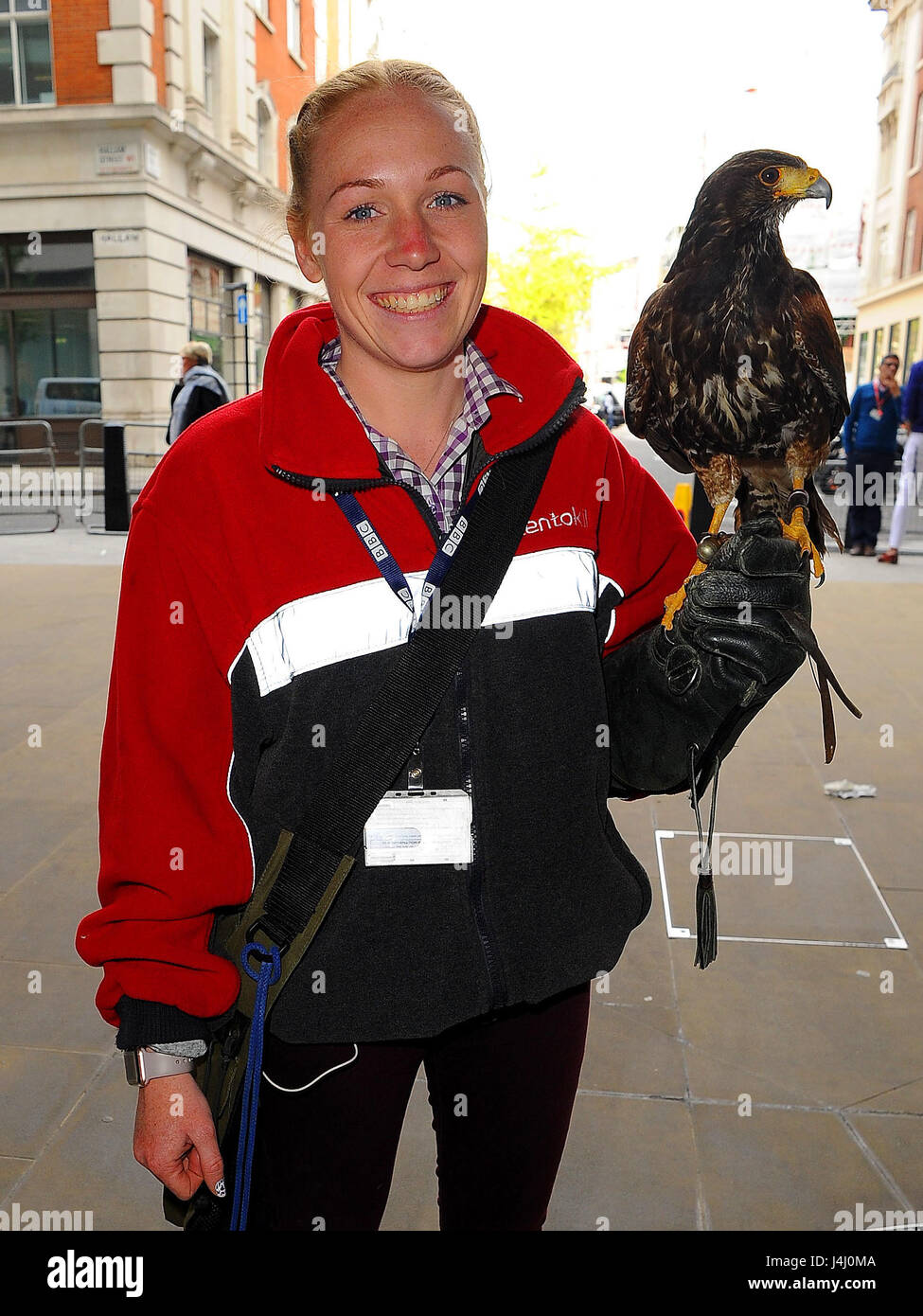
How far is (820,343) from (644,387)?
217mm

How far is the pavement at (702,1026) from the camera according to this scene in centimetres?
248

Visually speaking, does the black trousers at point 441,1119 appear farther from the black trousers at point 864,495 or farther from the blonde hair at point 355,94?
the black trousers at point 864,495

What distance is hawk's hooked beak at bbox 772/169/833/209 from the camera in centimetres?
126

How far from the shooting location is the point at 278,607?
55.3 inches

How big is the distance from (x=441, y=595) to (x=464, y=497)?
18cm

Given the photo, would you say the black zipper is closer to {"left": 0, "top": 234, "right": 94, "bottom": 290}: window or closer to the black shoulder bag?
the black shoulder bag

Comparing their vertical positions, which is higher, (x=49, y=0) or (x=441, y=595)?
(x=49, y=0)

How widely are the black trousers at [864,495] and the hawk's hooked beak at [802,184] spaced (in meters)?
8.76

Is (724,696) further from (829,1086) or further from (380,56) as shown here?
(829,1086)

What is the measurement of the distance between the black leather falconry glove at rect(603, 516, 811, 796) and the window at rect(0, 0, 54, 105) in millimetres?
15971

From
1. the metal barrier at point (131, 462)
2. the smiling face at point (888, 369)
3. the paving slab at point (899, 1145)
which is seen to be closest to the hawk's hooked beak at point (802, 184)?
the paving slab at point (899, 1145)

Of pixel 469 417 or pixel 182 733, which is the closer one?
pixel 182 733
